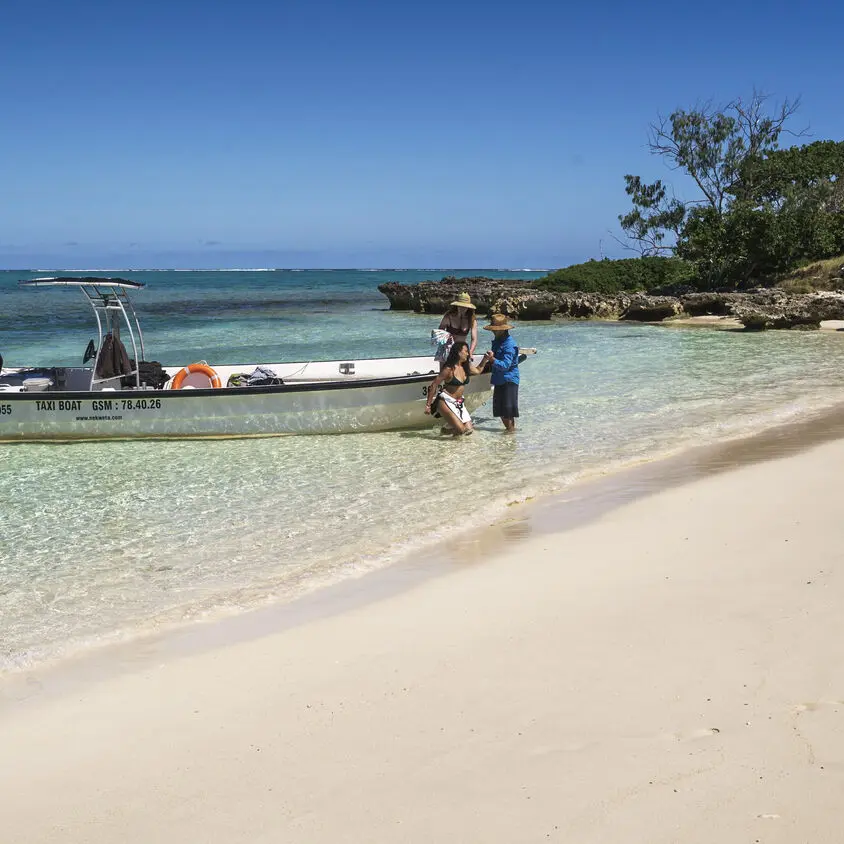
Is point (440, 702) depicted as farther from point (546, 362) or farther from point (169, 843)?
point (546, 362)

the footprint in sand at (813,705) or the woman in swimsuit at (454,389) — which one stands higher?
the woman in swimsuit at (454,389)

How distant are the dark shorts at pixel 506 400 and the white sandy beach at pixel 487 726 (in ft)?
20.5

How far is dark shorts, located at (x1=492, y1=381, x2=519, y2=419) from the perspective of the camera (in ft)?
40.2

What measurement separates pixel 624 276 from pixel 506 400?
126ft

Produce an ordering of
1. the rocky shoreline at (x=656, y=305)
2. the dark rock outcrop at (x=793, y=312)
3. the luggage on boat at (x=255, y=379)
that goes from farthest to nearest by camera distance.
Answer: the rocky shoreline at (x=656, y=305)
the dark rock outcrop at (x=793, y=312)
the luggage on boat at (x=255, y=379)

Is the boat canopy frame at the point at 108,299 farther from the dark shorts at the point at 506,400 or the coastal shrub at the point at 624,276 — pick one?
the coastal shrub at the point at 624,276

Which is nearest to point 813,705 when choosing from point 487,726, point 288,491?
point 487,726

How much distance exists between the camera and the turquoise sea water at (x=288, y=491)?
21.1ft

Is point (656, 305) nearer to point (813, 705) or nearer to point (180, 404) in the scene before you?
point (180, 404)

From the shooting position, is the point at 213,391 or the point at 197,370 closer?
the point at 213,391

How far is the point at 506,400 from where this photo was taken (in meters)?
12.3

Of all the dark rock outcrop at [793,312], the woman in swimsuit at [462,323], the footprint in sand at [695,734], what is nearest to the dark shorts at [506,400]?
the woman in swimsuit at [462,323]

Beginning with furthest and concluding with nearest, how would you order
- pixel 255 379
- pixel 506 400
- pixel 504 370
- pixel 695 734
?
pixel 255 379 → pixel 506 400 → pixel 504 370 → pixel 695 734

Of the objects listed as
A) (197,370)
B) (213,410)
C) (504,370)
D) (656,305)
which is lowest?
(213,410)
